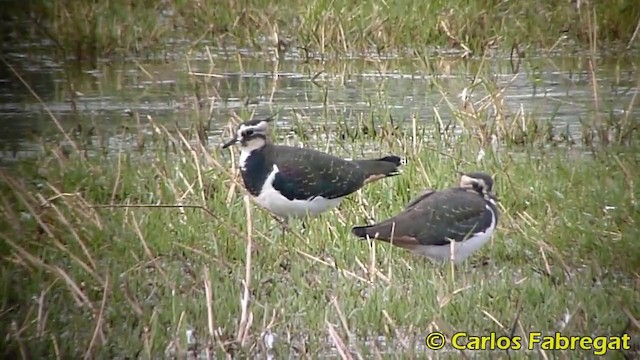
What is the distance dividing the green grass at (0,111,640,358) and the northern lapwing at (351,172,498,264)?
0.09 metres

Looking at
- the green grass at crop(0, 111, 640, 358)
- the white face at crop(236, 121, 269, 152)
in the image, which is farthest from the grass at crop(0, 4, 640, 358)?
the white face at crop(236, 121, 269, 152)

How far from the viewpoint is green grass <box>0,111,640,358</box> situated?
229 inches

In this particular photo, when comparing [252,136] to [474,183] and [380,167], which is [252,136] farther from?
[474,183]

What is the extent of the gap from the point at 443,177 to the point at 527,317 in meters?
2.22

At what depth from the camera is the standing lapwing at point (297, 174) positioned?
770cm

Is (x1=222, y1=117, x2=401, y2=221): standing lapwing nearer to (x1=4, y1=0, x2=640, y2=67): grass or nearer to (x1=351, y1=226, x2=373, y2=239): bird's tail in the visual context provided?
(x1=351, y1=226, x2=373, y2=239): bird's tail

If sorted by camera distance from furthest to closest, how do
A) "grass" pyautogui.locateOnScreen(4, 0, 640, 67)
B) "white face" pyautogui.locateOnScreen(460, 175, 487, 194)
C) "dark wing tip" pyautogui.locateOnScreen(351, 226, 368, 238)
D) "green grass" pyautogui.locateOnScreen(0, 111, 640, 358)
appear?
"grass" pyautogui.locateOnScreen(4, 0, 640, 67) < "white face" pyautogui.locateOnScreen(460, 175, 487, 194) < "dark wing tip" pyautogui.locateOnScreen(351, 226, 368, 238) < "green grass" pyautogui.locateOnScreen(0, 111, 640, 358)

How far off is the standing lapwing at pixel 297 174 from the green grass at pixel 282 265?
0.11m

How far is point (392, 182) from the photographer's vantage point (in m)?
8.18

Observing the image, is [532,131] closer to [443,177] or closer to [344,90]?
[443,177]
